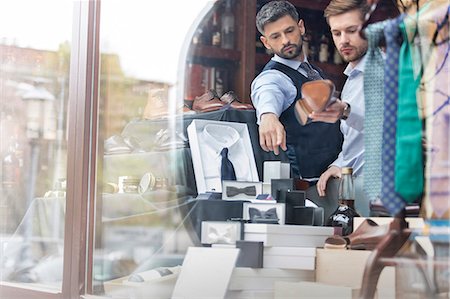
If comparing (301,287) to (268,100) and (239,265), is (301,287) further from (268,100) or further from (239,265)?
(268,100)

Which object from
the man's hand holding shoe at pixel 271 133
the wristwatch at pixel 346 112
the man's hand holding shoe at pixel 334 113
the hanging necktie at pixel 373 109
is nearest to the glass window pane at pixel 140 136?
the man's hand holding shoe at pixel 271 133

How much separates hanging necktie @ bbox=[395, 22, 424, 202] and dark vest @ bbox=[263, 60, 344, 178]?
2.41 feet

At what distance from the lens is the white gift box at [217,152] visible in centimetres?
414

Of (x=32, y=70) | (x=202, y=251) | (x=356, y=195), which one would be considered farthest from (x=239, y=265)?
(x=32, y=70)

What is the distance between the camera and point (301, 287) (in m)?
3.63

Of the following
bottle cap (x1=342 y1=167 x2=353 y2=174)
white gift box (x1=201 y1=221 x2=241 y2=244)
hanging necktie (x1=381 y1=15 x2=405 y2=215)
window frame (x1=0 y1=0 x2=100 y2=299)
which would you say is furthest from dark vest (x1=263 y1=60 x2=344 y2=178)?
window frame (x1=0 y1=0 x2=100 y2=299)

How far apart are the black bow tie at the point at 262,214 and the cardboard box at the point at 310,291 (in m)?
0.28

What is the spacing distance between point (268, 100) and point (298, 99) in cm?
27

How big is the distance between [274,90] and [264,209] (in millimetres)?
556

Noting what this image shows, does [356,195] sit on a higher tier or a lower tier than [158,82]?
lower

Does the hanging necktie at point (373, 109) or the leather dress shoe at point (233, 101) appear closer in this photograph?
the hanging necktie at point (373, 109)

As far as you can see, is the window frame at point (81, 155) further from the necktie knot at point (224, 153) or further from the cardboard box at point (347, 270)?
the cardboard box at point (347, 270)

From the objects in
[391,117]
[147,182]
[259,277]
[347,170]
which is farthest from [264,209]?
[391,117]

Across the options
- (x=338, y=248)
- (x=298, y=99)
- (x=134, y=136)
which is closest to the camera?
(x=338, y=248)
